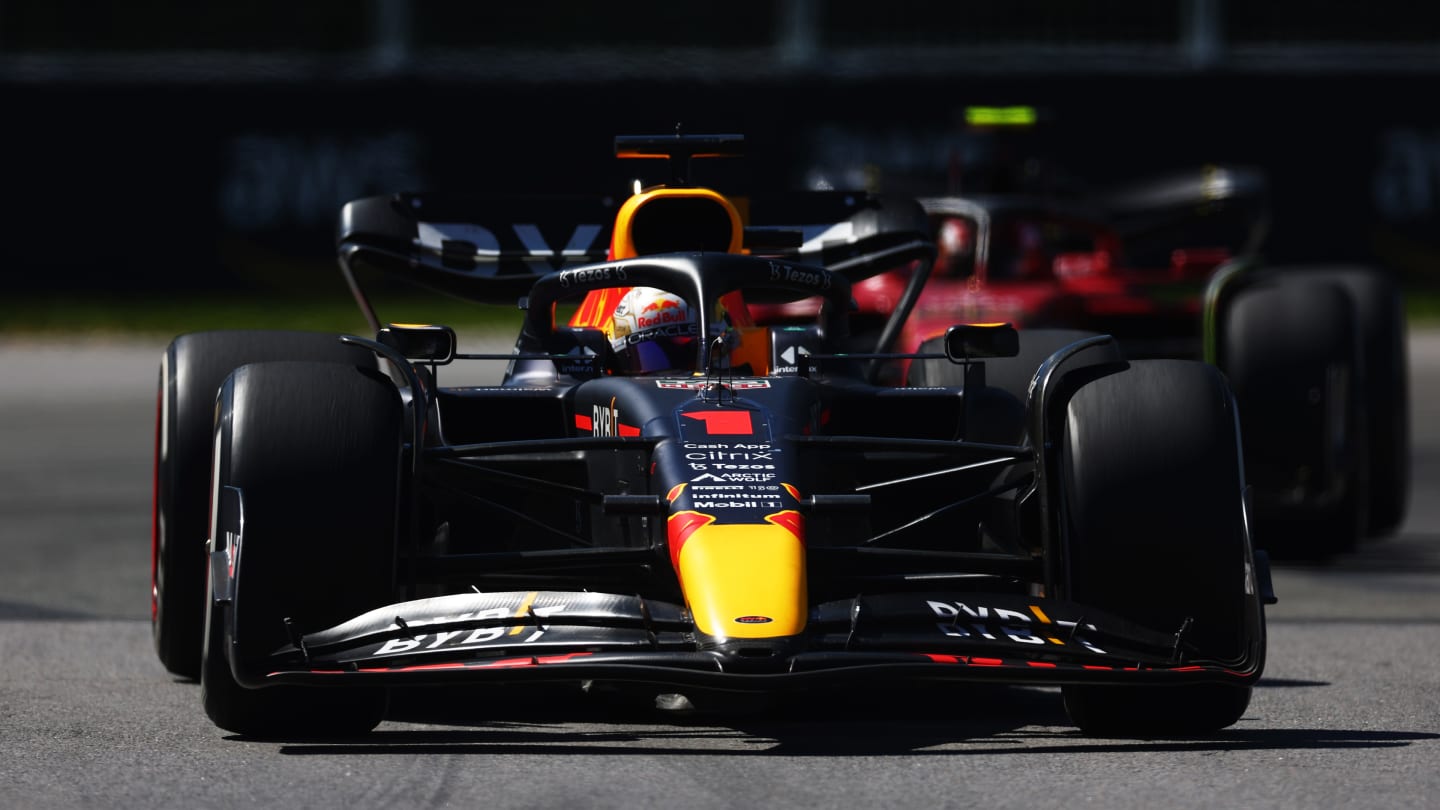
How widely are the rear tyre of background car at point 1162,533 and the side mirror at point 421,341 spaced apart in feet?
5.07

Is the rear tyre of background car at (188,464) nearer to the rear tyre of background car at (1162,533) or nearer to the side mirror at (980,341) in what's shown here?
the side mirror at (980,341)

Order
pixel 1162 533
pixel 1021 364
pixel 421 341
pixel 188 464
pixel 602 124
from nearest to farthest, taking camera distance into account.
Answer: pixel 1162 533 → pixel 421 341 → pixel 188 464 → pixel 1021 364 → pixel 602 124

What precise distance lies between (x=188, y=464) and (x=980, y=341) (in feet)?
7.04

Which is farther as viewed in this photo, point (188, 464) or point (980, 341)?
point (188, 464)

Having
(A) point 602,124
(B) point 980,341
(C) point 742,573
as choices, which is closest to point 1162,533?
(B) point 980,341

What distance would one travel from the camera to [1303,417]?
1014 centimetres

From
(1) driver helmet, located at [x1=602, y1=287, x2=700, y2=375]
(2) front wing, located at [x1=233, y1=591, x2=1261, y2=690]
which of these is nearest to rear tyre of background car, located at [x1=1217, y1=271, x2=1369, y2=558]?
(1) driver helmet, located at [x1=602, y1=287, x2=700, y2=375]

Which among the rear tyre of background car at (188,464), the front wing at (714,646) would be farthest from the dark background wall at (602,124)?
the front wing at (714,646)

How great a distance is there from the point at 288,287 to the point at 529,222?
14.3 meters

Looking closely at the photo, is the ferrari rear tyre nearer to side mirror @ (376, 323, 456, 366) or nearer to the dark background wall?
side mirror @ (376, 323, 456, 366)

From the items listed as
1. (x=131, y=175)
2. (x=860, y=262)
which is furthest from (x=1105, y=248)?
(x=131, y=175)

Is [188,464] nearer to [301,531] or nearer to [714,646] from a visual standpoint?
[301,531]

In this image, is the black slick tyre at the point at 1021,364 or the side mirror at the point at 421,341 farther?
the black slick tyre at the point at 1021,364

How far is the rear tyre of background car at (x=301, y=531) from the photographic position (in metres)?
5.53
